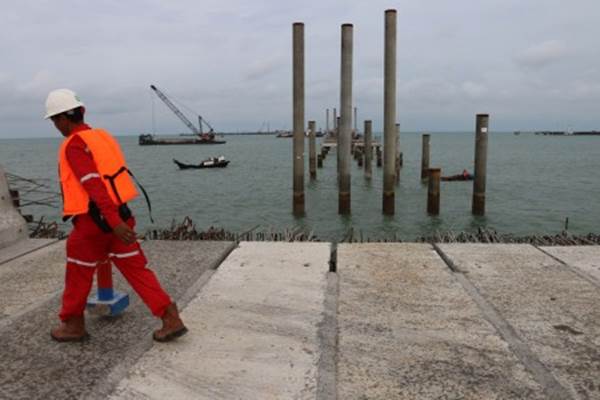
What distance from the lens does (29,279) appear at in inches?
183

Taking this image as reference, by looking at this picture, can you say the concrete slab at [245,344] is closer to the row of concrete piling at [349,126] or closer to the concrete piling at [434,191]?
the row of concrete piling at [349,126]

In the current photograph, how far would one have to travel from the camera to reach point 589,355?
10.2ft

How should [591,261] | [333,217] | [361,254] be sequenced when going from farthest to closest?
[333,217], [361,254], [591,261]

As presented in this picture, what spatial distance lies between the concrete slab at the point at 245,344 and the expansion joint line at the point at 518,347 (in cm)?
129

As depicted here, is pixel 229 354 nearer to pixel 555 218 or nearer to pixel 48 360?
pixel 48 360

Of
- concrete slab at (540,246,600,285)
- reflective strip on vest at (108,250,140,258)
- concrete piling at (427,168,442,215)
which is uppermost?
reflective strip on vest at (108,250,140,258)

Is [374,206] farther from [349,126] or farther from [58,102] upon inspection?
[58,102]

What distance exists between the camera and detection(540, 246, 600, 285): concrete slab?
4862mm

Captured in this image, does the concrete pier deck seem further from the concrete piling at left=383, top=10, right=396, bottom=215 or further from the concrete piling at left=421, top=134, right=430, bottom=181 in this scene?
the concrete piling at left=421, top=134, right=430, bottom=181

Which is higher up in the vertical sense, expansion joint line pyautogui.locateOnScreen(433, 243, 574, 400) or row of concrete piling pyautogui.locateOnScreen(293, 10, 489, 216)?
row of concrete piling pyautogui.locateOnScreen(293, 10, 489, 216)

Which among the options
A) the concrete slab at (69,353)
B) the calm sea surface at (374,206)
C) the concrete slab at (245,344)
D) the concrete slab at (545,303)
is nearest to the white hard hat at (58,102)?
the concrete slab at (69,353)

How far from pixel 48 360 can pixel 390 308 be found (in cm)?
247

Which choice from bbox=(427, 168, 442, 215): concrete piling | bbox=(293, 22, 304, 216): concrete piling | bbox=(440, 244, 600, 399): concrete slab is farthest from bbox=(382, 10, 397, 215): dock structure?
bbox=(440, 244, 600, 399): concrete slab

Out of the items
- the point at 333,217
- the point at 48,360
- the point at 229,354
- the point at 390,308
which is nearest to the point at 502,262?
the point at 390,308
